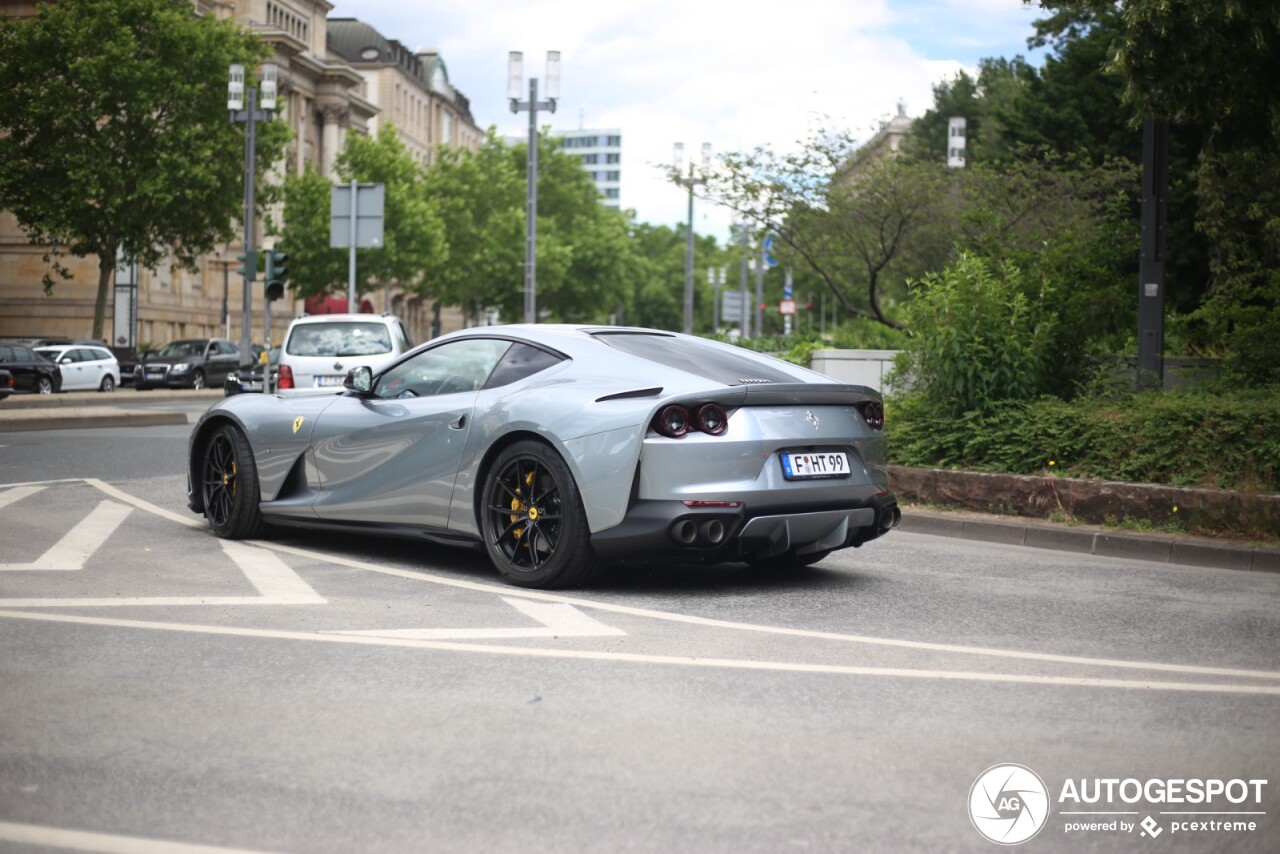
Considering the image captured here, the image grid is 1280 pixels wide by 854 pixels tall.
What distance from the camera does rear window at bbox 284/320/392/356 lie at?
20.8 meters

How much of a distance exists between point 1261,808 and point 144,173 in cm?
4603

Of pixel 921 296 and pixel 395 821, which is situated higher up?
pixel 921 296

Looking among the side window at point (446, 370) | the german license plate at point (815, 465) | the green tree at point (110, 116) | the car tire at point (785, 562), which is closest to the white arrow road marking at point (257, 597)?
the side window at point (446, 370)

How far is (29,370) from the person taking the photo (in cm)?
3897

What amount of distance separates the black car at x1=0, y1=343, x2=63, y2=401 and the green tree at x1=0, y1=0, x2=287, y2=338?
23.3 feet

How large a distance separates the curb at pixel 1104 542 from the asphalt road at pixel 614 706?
2.59 feet

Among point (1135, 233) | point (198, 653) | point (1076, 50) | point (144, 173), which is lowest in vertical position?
point (198, 653)

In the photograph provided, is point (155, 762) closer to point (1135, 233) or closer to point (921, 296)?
point (921, 296)

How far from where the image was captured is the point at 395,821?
3.78 m

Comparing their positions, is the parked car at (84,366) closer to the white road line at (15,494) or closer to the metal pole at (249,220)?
the metal pole at (249,220)

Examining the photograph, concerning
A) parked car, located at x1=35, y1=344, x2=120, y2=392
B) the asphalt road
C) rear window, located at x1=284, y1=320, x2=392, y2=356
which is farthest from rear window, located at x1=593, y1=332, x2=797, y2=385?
parked car, located at x1=35, y1=344, x2=120, y2=392

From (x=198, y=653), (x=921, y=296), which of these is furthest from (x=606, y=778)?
(x=921, y=296)

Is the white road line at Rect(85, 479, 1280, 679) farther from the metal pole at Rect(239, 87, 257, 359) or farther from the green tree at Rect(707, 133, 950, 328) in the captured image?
the metal pole at Rect(239, 87, 257, 359)

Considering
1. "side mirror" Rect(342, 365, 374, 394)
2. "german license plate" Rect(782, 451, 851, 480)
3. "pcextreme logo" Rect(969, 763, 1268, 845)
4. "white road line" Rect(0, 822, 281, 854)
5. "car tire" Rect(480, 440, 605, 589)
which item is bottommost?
"white road line" Rect(0, 822, 281, 854)
